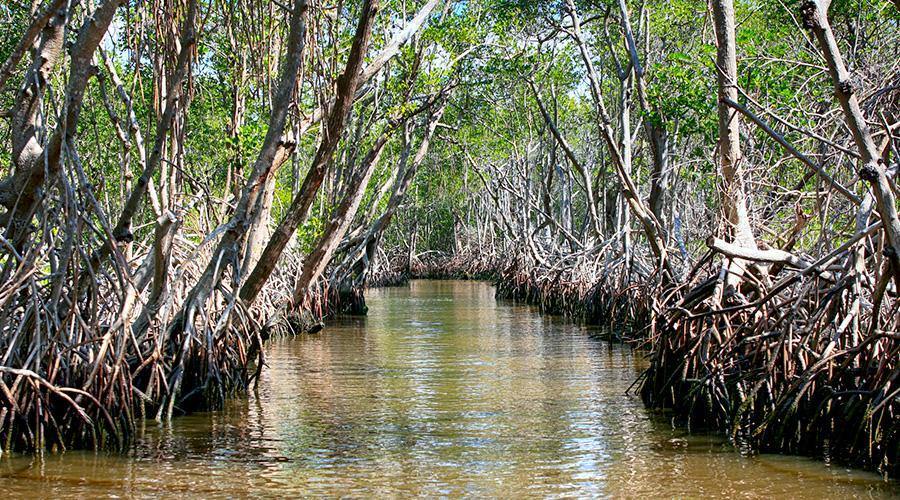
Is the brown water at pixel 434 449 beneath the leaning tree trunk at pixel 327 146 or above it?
beneath

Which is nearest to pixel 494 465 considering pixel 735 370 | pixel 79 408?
pixel 735 370

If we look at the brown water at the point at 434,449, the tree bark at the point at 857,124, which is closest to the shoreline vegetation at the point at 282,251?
the tree bark at the point at 857,124

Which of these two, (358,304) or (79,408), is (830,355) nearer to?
(79,408)

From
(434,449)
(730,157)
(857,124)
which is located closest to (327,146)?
(434,449)

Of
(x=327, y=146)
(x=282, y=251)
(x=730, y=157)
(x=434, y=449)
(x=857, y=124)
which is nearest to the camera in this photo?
(x=857, y=124)

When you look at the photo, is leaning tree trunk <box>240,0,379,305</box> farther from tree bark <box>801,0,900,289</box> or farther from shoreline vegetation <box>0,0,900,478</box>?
tree bark <box>801,0,900,289</box>

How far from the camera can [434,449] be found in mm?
6223

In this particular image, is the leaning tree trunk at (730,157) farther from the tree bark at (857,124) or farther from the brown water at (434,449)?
the tree bark at (857,124)

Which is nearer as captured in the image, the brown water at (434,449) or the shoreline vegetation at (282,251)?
the brown water at (434,449)

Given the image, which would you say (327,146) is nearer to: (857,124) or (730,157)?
(730,157)

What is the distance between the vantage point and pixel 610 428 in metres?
6.90

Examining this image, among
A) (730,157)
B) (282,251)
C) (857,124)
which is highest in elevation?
(730,157)

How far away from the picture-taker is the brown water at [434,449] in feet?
17.1

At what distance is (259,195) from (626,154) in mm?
7383
